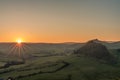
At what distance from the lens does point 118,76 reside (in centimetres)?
19712

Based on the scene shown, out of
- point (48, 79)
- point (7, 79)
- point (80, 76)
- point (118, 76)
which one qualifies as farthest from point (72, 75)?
point (7, 79)

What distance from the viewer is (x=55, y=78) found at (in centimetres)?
18512

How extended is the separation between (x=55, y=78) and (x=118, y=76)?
5180cm

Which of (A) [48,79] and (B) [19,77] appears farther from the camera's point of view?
(B) [19,77]

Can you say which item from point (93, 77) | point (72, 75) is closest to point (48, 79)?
point (72, 75)

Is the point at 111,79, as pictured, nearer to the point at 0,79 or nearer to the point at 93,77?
the point at 93,77

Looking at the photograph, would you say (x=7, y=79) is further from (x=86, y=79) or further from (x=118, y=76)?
(x=118, y=76)

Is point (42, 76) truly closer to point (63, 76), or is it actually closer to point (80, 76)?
point (63, 76)

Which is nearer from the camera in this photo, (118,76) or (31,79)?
(31,79)

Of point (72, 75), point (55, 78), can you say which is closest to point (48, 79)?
point (55, 78)

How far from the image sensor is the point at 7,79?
18850 centimetres

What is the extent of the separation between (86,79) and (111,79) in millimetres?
18841

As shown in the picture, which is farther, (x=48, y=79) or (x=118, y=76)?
(x=118, y=76)

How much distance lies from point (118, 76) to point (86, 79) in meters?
29.1
